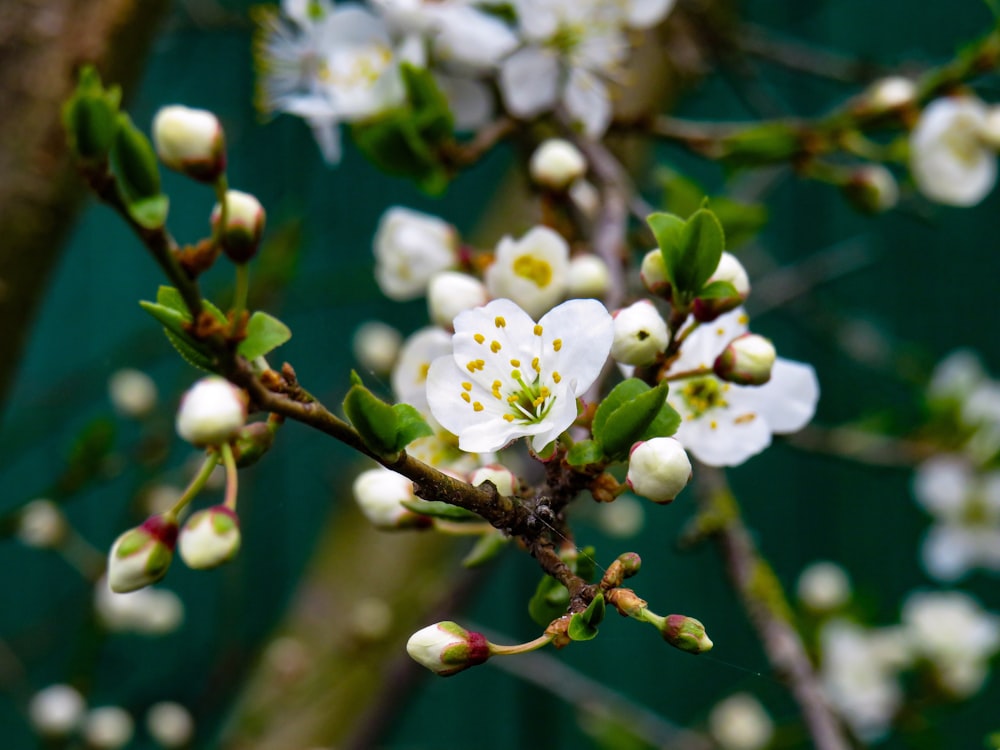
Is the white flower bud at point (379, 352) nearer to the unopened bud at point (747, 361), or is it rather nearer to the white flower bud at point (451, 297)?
the white flower bud at point (451, 297)

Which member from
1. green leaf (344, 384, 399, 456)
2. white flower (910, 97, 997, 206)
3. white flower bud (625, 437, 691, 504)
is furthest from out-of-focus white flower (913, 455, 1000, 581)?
green leaf (344, 384, 399, 456)

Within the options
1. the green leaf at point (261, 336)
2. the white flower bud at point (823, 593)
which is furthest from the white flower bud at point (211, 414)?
the white flower bud at point (823, 593)

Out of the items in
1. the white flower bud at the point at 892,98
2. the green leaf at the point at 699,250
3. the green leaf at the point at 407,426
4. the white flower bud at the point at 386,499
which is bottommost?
the white flower bud at the point at 386,499

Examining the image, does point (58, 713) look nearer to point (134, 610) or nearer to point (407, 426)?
point (134, 610)

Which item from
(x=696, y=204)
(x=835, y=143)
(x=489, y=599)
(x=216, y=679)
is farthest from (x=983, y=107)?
(x=489, y=599)

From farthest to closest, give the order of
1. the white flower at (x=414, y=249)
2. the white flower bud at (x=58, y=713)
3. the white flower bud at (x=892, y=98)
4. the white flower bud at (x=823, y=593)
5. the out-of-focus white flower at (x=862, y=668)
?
the out-of-focus white flower at (x=862, y=668)
the white flower bud at (x=823, y=593)
the white flower bud at (x=58, y=713)
the white flower bud at (x=892, y=98)
the white flower at (x=414, y=249)

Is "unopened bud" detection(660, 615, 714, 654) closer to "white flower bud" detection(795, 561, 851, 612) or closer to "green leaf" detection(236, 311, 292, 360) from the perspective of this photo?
"green leaf" detection(236, 311, 292, 360)
